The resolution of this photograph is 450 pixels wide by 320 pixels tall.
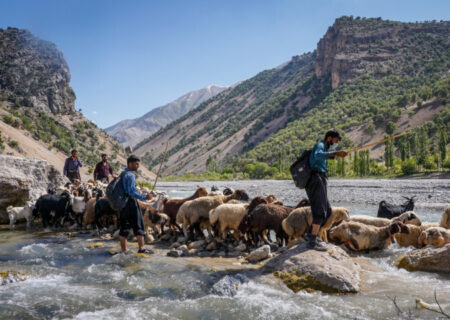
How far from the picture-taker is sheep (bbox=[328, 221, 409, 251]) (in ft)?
28.9

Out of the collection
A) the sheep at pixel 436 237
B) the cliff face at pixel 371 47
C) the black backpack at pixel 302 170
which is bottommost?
the sheep at pixel 436 237

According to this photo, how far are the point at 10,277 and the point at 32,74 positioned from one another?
71.6m

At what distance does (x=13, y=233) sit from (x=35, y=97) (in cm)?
5956

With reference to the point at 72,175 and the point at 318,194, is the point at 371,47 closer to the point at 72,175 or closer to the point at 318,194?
the point at 72,175

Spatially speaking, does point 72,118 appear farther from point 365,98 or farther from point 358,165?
point 365,98

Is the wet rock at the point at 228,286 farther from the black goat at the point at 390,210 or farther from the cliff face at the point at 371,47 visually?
the cliff face at the point at 371,47

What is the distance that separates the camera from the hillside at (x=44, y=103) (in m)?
53.8

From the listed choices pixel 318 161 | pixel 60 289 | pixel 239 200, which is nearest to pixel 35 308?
pixel 60 289

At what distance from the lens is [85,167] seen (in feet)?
181

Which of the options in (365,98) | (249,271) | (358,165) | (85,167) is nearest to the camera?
(249,271)

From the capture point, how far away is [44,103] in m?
66.0

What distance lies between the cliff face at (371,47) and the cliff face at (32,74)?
93497 mm

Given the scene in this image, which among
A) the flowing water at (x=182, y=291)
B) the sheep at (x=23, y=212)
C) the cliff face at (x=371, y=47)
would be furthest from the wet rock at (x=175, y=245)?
the cliff face at (x=371, y=47)

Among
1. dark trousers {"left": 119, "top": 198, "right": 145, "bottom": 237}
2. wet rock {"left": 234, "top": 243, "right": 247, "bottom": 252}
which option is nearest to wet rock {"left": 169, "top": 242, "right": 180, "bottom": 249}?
dark trousers {"left": 119, "top": 198, "right": 145, "bottom": 237}
